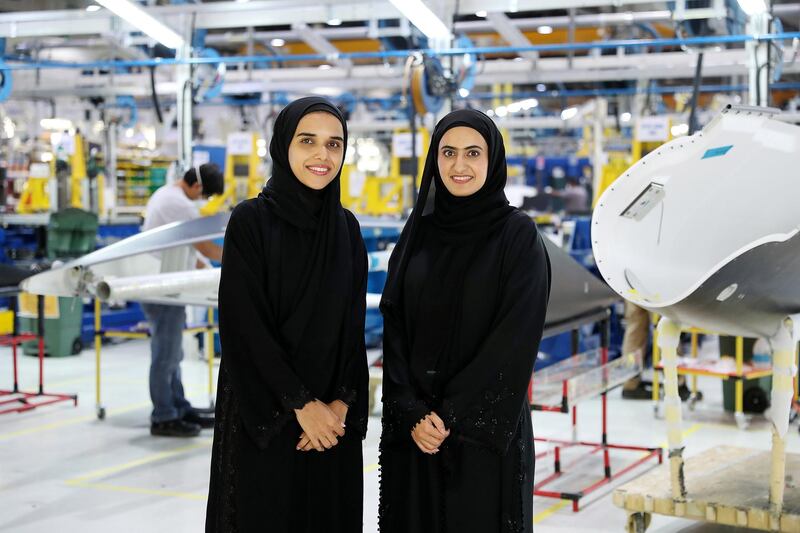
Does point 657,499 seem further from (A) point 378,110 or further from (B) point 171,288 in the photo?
(A) point 378,110

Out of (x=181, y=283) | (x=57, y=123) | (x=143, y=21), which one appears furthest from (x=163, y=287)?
(x=57, y=123)

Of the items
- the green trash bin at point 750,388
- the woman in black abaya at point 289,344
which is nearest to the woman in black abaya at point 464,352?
the woman in black abaya at point 289,344

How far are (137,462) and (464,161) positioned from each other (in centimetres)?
368

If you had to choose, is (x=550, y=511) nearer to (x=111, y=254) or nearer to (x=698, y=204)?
(x=698, y=204)

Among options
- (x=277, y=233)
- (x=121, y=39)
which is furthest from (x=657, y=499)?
(x=121, y=39)

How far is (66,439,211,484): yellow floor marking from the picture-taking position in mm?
5280

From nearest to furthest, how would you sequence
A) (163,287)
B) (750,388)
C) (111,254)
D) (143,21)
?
1. (163,287)
2. (111,254)
3. (750,388)
4. (143,21)

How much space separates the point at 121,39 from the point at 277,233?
27.8 feet

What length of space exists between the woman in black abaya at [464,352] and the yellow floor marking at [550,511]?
2106 mm

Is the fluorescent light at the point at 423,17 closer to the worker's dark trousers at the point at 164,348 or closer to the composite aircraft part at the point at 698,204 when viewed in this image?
the worker's dark trousers at the point at 164,348

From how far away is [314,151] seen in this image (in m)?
2.56

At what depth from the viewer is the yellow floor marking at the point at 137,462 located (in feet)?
17.3

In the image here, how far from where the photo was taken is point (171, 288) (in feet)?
17.2

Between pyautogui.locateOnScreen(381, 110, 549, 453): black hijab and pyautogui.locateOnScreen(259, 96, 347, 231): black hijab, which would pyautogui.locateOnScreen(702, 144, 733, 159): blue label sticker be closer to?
pyautogui.locateOnScreen(381, 110, 549, 453): black hijab
